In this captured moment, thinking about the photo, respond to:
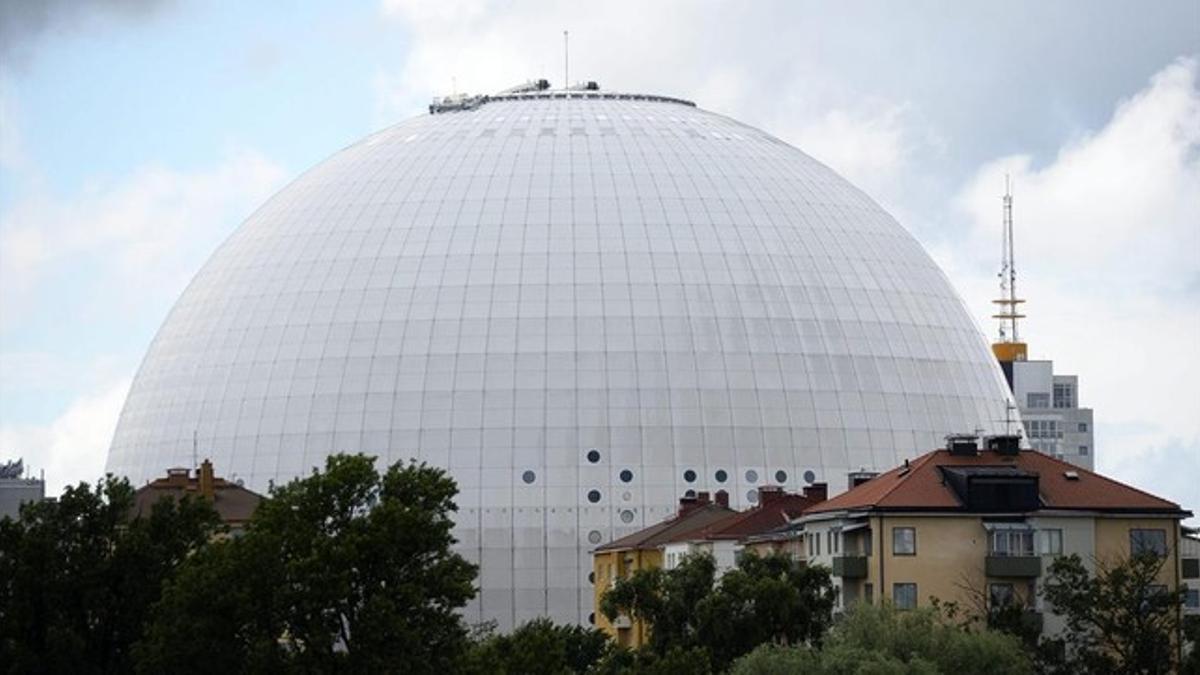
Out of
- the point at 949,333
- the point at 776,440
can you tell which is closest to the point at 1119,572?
the point at 776,440

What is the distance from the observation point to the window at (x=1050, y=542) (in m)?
81.6

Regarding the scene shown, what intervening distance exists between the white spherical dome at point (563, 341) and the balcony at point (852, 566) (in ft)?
92.6

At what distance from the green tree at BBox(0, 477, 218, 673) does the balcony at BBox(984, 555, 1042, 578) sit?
56.0ft

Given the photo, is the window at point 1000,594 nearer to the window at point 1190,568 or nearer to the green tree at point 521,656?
the window at point 1190,568

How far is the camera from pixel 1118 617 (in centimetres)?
7631

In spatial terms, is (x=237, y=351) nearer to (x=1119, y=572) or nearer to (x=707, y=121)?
(x=707, y=121)

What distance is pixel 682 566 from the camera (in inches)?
3361

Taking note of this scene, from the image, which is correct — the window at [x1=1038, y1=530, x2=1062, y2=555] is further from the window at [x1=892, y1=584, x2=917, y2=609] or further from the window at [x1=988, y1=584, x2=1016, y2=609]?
the window at [x1=892, y1=584, x2=917, y2=609]

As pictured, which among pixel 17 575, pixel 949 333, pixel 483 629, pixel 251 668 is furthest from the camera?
pixel 949 333

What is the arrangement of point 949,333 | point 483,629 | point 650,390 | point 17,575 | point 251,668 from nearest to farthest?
point 251,668 < point 17,575 < point 483,629 < point 650,390 < point 949,333

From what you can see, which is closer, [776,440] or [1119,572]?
[1119,572]

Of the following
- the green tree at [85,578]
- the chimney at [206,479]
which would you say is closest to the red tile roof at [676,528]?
the chimney at [206,479]

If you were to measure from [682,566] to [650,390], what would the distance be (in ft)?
90.8

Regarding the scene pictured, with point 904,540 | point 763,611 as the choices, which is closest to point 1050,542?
point 904,540
